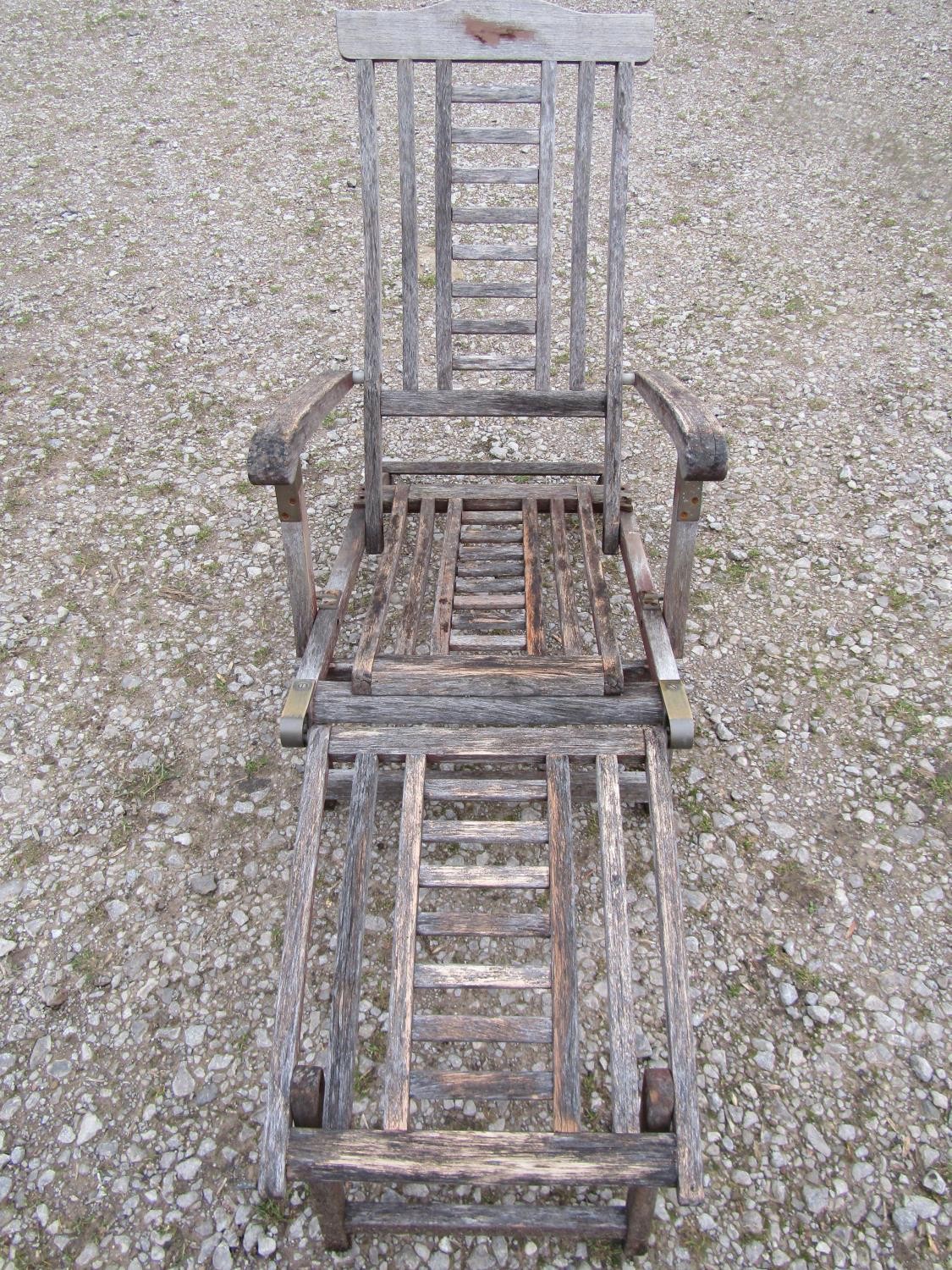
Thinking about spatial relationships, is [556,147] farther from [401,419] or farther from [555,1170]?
[555,1170]

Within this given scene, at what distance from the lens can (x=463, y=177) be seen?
338 cm

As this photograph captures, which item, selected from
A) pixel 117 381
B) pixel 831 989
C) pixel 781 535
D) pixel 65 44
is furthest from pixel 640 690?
pixel 65 44

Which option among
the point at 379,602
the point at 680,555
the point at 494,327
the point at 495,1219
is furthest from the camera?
the point at 494,327

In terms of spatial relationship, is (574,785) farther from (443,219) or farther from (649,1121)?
(443,219)

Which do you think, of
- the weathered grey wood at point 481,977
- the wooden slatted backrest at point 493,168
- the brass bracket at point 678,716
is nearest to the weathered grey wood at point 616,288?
the wooden slatted backrest at point 493,168

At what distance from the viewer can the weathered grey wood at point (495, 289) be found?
11.5 feet

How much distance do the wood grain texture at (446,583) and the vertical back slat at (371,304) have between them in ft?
0.99

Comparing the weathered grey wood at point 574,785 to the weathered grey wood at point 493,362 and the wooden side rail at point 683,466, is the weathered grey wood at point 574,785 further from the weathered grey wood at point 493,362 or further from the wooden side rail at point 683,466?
the weathered grey wood at point 493,362

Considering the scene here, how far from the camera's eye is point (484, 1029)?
7.34ft

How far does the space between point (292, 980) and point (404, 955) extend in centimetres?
30

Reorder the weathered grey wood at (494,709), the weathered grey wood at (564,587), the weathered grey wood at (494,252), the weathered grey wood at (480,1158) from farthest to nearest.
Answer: the weathered grey wood at (494,252), the weathered grey wood at (564,587), the weathered grey wood at (494,709), the weathered grey wood at (480,1158)

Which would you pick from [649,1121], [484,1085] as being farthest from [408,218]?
[649,1121]

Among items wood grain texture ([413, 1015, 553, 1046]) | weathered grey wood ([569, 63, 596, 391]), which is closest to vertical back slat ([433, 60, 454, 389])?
weathered grey wood ([569, 63, 596, 391])

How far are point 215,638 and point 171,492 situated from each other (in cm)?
113
